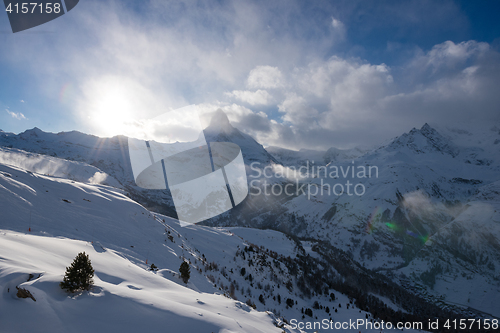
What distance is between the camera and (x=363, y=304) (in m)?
27.9

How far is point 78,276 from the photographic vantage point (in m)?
5.34

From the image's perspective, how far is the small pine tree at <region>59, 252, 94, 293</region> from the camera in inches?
207

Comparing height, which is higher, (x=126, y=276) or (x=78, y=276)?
(x=78, y=276)

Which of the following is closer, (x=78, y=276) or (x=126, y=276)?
(x=78, y=276)

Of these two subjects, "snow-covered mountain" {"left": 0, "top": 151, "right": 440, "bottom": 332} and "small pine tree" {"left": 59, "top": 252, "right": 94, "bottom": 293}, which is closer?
"snow-covered mountain" {"left": 0, "top": 151, "right": 440, "bottom": 332}

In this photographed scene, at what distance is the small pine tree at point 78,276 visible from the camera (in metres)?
5.25

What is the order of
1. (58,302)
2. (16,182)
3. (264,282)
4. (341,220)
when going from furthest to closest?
1. (341,220)
2. (264,282)
3. (16,182)
4. (58,302)

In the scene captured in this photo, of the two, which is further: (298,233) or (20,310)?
(298,233)

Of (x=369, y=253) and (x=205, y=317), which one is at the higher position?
(x=205, y=317)

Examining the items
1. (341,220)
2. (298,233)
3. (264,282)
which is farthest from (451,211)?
(264,282)

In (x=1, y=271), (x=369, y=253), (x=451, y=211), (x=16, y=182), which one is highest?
(x=16, y=182)

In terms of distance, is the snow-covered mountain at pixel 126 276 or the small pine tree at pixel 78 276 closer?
the snow-covered mountain at pixel 126 276

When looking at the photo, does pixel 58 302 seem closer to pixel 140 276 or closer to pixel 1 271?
pixel 1 271

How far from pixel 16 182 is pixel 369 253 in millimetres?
186944
